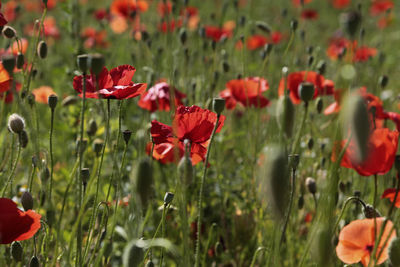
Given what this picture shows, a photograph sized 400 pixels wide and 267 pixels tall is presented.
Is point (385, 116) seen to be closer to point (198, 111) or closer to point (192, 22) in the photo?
point (198, 111)

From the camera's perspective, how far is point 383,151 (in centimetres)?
95

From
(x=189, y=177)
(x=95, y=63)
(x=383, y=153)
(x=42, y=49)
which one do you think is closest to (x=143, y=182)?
(x=189, y=177)

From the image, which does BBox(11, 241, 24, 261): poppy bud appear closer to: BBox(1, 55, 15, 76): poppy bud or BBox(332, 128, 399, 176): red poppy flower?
BBox(1, 55, 15, 76): poppy bud

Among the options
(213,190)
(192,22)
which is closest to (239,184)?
(213,190)

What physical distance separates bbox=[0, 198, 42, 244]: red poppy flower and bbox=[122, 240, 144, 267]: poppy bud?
0.26 metres

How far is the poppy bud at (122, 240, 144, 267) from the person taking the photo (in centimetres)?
62

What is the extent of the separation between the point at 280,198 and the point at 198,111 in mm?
463

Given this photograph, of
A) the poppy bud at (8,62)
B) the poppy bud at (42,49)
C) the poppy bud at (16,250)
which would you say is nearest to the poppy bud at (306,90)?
the poppy bud at (8,62)

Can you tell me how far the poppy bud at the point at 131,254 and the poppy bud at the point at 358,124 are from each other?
31cm

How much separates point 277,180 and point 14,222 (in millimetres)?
517

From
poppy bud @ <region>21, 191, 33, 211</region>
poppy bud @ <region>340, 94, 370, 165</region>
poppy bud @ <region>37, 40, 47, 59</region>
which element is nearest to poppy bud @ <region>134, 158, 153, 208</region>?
poppy bud @ <region>340, 94, 370, 165</region>

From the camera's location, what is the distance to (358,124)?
55 cm

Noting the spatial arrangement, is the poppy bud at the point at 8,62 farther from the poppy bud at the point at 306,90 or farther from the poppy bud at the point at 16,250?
the poppy bud at the point at 306,90

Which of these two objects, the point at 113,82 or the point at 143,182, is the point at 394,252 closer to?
the point at 143,182
